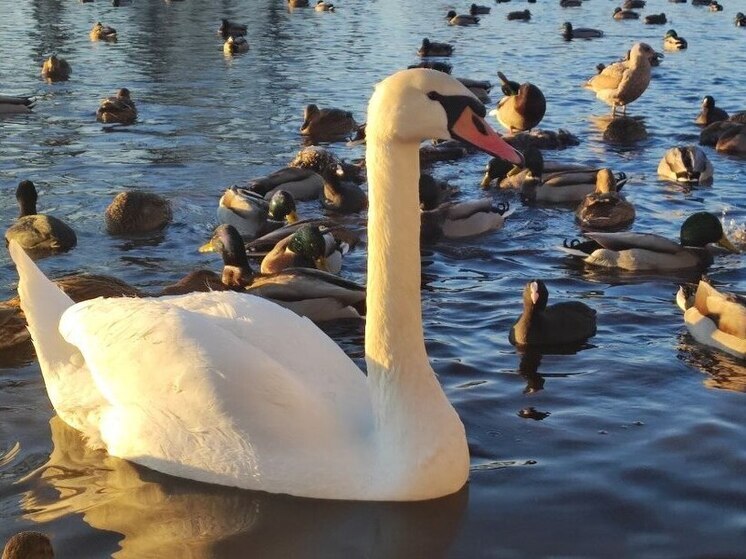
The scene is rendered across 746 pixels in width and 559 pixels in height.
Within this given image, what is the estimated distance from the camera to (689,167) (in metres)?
14.5

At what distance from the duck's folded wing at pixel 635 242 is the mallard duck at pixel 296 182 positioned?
4.40 meters

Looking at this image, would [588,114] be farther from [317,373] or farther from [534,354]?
[317,373]

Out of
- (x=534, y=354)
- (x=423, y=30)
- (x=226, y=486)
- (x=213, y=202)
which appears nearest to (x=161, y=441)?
(x=226, y=486)

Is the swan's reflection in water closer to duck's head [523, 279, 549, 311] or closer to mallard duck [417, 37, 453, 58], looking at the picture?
duck's head [523, 279, 549, 311]

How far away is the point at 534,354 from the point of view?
8.45m

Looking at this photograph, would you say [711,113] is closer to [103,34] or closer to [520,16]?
[103,34]

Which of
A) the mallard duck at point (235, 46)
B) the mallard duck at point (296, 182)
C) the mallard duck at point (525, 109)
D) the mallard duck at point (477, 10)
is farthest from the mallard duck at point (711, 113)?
the mallard duck at point (477, 10)

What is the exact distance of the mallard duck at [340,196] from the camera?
13.7 meters

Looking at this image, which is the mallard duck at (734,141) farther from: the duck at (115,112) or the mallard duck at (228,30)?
the mallard duck at (228,30)

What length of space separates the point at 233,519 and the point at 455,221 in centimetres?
693

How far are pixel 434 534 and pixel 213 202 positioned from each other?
28.9 ft

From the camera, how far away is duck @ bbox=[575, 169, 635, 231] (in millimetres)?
12617

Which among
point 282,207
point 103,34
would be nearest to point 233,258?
point 282,207

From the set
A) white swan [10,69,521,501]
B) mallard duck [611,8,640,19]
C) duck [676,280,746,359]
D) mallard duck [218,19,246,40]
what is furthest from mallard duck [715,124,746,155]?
mallard duck [611,8,640,19]
